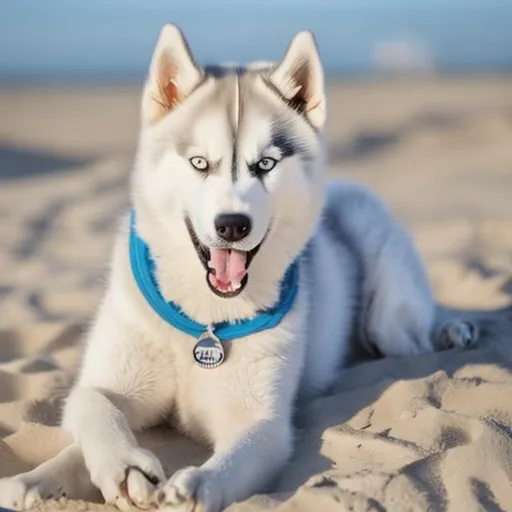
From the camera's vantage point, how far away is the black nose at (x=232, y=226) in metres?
3.14

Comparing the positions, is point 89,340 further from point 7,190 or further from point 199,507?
point 7,190

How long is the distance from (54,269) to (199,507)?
4223 millimetres

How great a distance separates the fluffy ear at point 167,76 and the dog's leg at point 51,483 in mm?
1141

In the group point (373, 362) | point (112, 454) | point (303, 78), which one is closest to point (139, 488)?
point (112, 454)

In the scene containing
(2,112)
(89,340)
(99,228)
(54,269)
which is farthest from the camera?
(2,112)

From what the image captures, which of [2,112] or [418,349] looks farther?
[2,112]

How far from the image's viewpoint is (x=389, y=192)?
36.3ft

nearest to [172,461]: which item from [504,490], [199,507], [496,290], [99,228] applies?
[199,507]

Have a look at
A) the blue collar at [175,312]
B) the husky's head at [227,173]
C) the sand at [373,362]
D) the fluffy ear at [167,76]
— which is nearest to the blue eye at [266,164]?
the husky's head at [227,173]

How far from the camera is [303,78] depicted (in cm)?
360

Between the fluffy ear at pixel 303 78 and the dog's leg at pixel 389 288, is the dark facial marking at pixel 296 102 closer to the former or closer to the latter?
the fluffy ear at pixel 303 78

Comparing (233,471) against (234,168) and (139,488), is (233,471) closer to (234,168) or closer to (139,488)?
(139,488)

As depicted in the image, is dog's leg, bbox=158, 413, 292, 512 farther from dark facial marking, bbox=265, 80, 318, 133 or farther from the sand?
dark facial marking, bbox=265, 80, 318, 133

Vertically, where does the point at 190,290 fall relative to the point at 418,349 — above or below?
above
